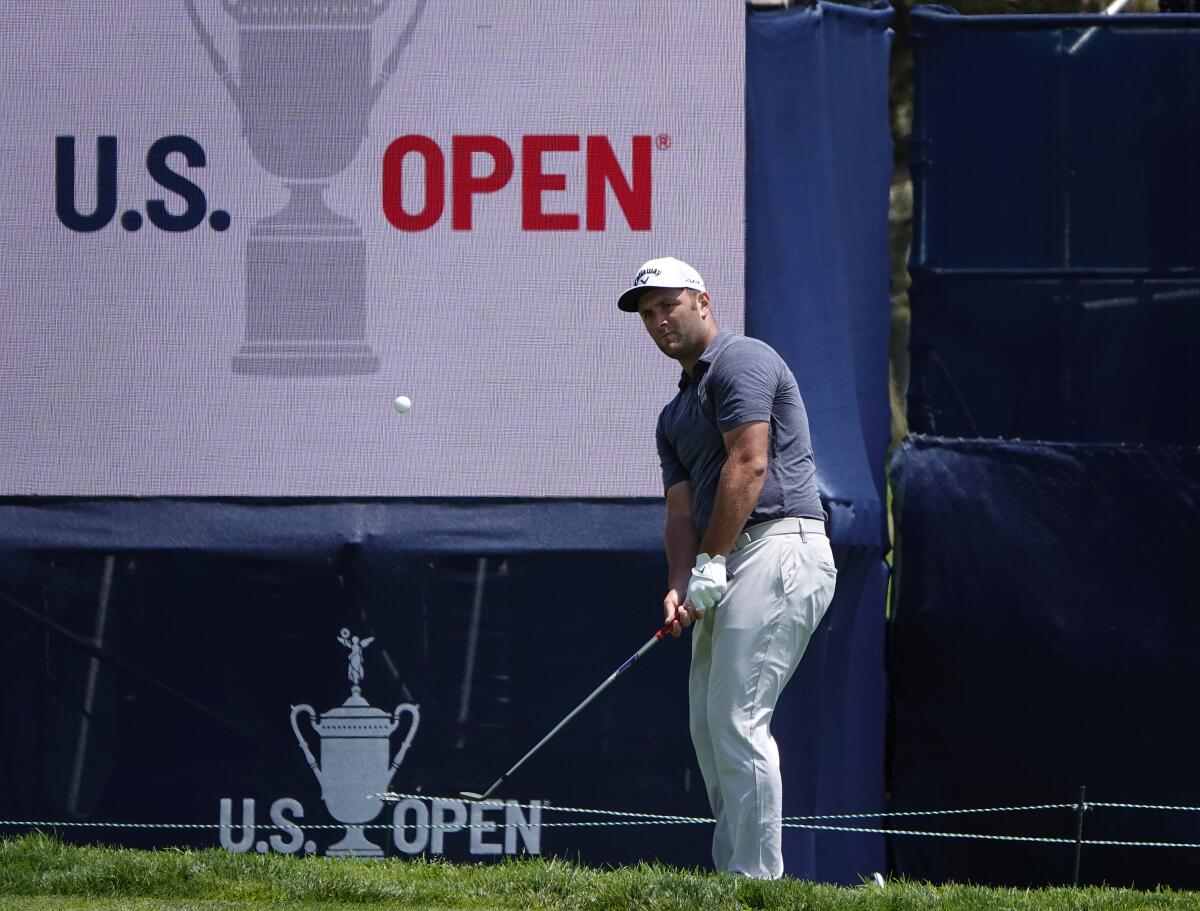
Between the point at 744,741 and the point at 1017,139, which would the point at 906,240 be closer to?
the point at 1017,139

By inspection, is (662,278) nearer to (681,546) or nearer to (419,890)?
(681,546)

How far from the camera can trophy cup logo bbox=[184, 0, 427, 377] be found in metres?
5.74

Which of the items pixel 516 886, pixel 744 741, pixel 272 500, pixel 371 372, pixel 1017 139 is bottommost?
pixel 516 886

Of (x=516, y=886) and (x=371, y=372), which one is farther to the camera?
Answer: (x=371, y=372)

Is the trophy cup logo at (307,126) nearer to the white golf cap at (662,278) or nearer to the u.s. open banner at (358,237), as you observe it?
the u.s. open banner at (358,237)

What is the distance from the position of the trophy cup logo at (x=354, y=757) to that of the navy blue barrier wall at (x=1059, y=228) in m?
2.18

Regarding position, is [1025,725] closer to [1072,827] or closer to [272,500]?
[1072,827]

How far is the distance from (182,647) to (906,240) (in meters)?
2.99

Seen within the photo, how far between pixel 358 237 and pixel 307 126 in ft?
1.45

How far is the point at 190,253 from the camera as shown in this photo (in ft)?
18.9

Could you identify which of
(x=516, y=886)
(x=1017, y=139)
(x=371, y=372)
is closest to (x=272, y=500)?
(x=371, y=372)

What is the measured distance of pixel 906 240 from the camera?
5.90 m

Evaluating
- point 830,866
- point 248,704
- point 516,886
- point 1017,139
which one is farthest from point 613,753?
point 1017,139

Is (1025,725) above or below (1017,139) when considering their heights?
below
